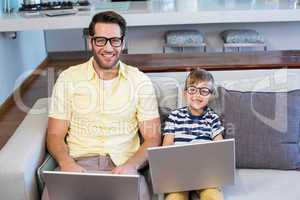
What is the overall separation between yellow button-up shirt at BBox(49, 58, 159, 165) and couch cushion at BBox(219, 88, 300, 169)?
0.38 m

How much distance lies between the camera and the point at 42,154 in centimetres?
180

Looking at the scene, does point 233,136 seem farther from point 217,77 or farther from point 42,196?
point 42,196

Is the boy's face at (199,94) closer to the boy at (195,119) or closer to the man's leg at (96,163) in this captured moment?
the boy at (195,119)

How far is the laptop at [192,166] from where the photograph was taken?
Answer: 59.5 inches

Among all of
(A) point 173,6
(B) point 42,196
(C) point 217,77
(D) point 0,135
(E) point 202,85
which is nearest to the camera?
(B) point 42,196

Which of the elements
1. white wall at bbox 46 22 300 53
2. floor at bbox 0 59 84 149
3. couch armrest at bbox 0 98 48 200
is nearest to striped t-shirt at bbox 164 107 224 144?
couch armrest at bbox 0 98 48 200

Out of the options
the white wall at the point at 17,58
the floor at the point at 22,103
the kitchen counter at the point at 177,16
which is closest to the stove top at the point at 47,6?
the kitchen counter at the point at 177,16

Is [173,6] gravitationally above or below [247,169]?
above

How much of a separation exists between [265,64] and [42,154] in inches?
49.8

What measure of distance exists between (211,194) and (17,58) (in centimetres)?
325

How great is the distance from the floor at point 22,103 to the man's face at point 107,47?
0.97m

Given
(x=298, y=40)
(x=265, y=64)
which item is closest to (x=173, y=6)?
(x=298, y=40)

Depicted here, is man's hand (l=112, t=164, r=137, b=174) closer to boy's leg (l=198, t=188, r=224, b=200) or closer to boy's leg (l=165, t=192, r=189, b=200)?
boy's leg (l=165, t=192, r=189, b=200)

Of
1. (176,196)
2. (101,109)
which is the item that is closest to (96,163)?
(101,109)
